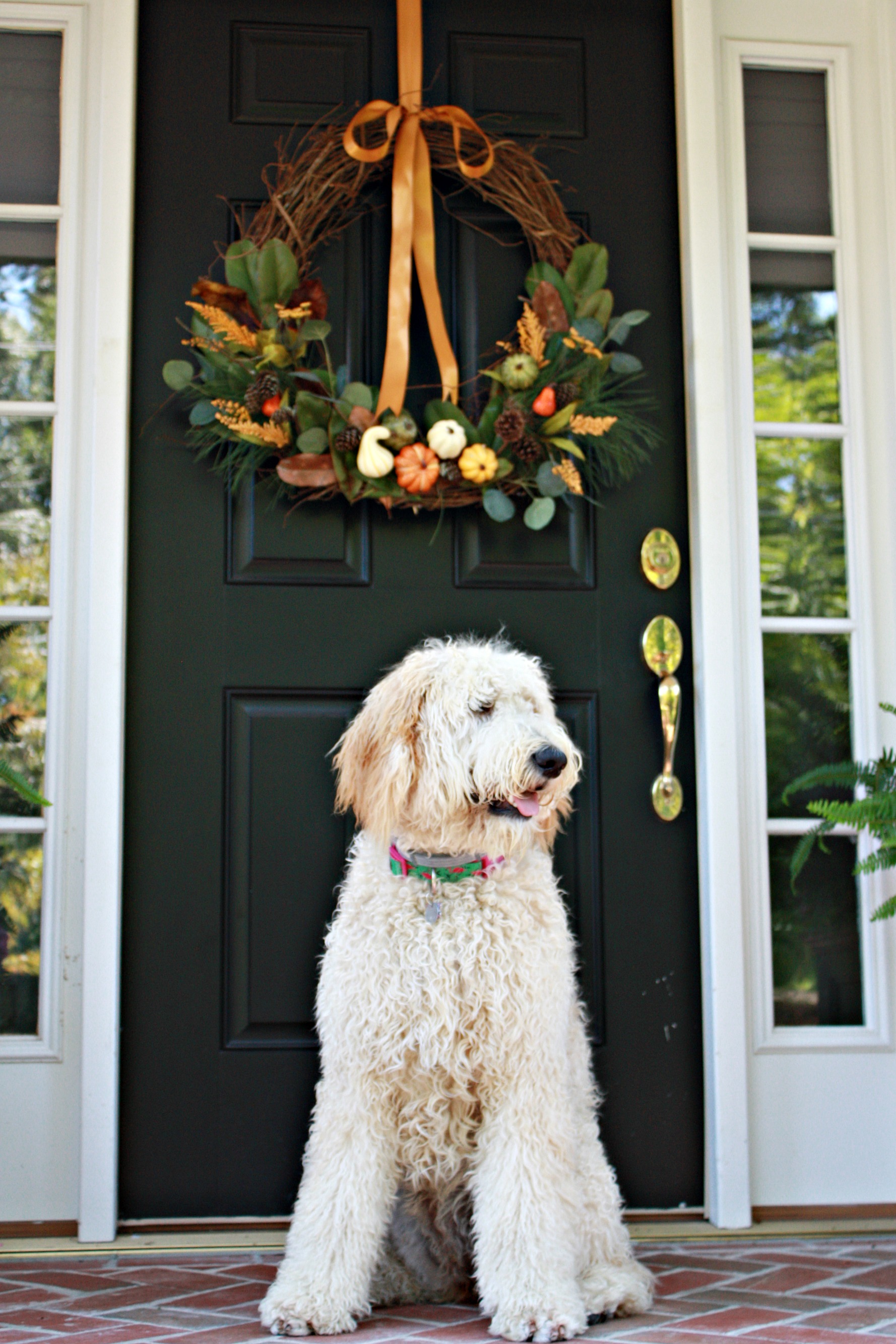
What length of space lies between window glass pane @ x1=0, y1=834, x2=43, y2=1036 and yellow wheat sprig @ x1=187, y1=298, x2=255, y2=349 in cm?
126

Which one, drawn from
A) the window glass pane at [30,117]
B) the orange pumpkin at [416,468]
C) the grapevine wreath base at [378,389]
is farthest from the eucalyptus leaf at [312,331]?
the window glass pane at [30,117]

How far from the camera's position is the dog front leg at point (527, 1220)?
6.27 ft

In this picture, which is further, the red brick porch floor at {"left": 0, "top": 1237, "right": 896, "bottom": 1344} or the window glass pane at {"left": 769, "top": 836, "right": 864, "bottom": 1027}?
the window glass pane at {"left": 769, "top": 836, "right": 864, "bottom": 1027}

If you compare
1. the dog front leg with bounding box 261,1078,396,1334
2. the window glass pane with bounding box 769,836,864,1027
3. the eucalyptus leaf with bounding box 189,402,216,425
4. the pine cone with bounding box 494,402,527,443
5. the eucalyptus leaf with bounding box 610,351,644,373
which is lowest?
the dog front leg with bounding box 261,1078,396,1334

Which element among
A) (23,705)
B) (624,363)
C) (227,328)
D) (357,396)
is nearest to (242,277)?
(227,328)

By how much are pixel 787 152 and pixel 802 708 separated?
1.46 metres

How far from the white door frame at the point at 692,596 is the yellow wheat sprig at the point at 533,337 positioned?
421 millimetres

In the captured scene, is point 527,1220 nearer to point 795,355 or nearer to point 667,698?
point 667,698

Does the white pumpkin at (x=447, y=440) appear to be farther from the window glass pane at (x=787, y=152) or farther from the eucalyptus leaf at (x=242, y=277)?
the window glass pane at (x=787, y=152)

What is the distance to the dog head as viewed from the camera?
2002mm

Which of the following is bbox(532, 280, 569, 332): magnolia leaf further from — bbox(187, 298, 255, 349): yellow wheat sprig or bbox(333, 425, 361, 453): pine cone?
bbox(187, 298, 255, 349): yellow wheat sprig

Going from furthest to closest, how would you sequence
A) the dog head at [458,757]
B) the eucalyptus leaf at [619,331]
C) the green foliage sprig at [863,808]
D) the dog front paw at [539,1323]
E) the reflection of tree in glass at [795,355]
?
the reflection of tree in glass at [795,355], the eucalyptus leaf at [619,331], the green foliage sprig at [863,808], the dog head at [458,757], the dog front paw at [539,1323]

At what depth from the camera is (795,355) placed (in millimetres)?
2965

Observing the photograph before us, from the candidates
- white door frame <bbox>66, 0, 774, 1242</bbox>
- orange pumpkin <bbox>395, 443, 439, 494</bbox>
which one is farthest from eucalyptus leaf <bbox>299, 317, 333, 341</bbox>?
white door frame <bbox>66, 0, 774, 1242</bbox>
